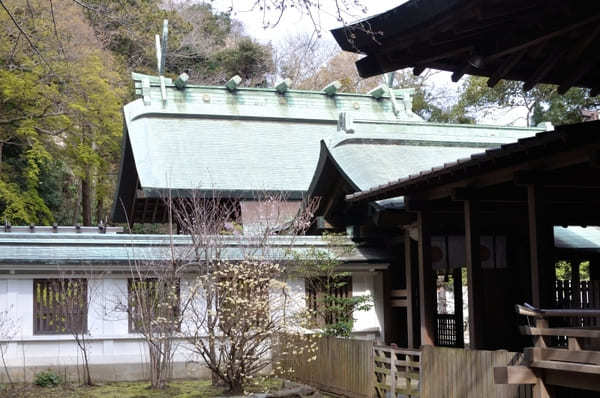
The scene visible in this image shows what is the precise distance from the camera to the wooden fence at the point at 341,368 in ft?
39.5

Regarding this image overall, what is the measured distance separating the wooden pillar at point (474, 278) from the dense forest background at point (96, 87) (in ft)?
29.0

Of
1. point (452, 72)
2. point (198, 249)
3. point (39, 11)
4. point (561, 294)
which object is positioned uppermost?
point (39, 11)

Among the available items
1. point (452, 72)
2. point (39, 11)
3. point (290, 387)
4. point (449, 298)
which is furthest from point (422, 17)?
point (449, 298)

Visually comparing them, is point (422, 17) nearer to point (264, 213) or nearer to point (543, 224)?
point (543, 224)

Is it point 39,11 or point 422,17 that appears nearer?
point 422,17

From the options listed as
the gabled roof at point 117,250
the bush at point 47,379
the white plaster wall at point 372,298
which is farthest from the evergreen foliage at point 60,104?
the white plaster wall at point 372,298

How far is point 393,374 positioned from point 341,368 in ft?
6.12

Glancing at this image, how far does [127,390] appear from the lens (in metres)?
13.8

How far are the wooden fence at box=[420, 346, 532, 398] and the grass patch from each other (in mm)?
3686

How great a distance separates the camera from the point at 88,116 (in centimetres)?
2545

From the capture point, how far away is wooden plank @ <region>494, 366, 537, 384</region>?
27.1 feet

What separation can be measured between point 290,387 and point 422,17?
911cm

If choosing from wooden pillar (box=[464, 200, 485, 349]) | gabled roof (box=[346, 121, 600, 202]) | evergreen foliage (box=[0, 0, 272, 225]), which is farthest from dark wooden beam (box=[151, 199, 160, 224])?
wooden pillar (box=[464, 200, 485, 349])

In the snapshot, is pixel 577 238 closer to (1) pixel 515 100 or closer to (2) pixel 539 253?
(2) pixel 539 253
